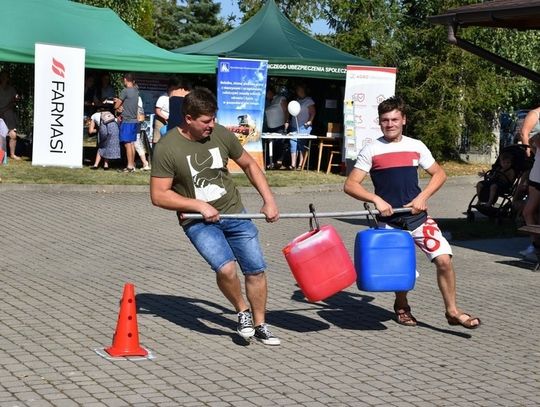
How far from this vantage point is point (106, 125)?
20828mm

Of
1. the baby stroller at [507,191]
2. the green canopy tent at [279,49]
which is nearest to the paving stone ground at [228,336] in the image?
the baby stroller at [507,191]

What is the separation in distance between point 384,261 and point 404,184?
0.68 metres

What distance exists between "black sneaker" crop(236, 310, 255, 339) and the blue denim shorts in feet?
0.99

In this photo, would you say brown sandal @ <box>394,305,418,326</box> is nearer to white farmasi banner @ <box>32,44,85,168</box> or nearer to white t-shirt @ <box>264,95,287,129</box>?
white farmasi banner @ <box>32,44,85,168</box>

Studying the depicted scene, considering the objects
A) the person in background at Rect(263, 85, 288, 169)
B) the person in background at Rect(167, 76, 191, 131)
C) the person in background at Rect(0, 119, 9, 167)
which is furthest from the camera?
the person in background at Rect(263, 85, 288, 169)

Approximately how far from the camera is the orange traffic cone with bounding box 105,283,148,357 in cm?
730

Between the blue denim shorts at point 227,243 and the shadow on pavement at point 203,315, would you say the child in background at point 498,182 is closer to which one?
the shadow on pavement at point 203,315

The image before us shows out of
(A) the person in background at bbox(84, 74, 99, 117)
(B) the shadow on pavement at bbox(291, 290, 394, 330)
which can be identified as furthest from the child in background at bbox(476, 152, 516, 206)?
(A) the person in background at bbox(84, 74, 99, 117)

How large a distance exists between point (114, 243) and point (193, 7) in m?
53.1

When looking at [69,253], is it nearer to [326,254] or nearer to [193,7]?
[326,254]

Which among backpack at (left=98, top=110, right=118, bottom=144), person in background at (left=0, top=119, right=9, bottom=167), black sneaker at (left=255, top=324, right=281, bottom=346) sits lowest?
black sneaker at (left=255, top=324, right=281, bottom=346)

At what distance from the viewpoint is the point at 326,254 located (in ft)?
25.7

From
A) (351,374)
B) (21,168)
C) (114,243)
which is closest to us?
(351,374)

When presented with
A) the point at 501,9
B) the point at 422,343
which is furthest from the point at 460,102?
the point at 422,343
